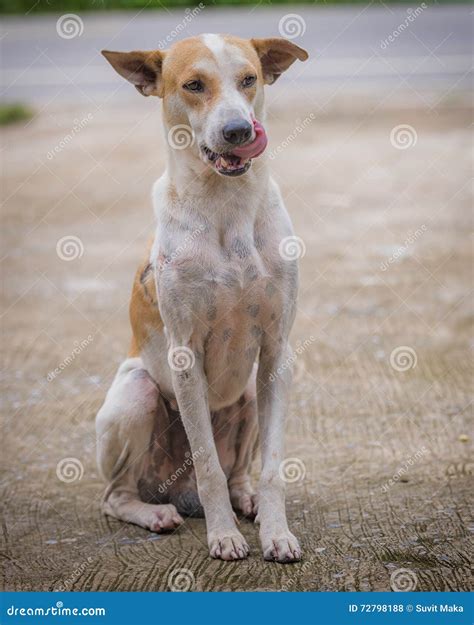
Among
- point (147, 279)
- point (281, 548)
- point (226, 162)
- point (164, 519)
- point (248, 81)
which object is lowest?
point (164, 519)

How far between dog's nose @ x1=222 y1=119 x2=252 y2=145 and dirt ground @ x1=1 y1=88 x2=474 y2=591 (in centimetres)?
163

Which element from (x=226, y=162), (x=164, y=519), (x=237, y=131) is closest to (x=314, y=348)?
(x=164, y=519)

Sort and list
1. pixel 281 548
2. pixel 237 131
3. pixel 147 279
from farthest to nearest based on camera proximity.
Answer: pixel 147 279 < pixel 281 548 < pixel 237 131

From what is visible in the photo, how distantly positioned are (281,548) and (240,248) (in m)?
1.18

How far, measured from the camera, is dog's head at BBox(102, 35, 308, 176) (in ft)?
13.1

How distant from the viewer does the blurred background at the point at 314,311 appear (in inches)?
173

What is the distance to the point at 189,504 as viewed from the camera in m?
4.84

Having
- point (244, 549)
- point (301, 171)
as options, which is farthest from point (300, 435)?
point (301, 171)

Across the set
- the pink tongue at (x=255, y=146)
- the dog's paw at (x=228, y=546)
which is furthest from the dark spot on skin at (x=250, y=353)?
the pink tongue at (x=255, y=146)

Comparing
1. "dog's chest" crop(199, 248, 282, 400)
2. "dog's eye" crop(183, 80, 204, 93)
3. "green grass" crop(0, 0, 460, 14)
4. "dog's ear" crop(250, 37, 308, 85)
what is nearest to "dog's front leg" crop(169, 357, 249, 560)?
"dog's chest" crop(199, 248, 282, 400)

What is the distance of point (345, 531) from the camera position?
449 cm

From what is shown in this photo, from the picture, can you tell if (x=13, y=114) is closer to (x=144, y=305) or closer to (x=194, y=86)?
(x=144, y=305)

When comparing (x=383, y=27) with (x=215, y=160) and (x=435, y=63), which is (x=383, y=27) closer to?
(x=435, y=63)

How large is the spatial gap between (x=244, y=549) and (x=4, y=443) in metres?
2.08
